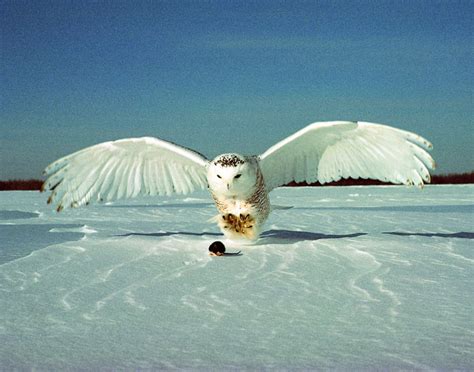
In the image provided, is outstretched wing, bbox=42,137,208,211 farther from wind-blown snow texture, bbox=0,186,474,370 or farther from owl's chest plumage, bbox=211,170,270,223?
owl's chest plumage, bbox=211,170,270,223

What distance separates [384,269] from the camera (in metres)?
3.73

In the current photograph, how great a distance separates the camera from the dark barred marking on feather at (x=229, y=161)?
450 cm

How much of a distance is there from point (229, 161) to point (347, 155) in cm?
154

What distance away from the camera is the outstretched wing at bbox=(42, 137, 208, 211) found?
5625 millimetres

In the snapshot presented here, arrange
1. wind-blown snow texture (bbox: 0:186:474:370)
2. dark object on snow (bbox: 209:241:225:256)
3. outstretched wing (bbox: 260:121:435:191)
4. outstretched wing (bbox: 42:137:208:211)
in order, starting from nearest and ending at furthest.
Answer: wind-blown snow texture (bbox: 0:186:474:370)
dark object on snow (bbox: 209:241:225:256)
outstretched wing (bbox: 260:121:435:191)
outstretched wing (bbox: 42:137:208:211)

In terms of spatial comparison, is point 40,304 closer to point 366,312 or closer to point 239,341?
point 239,341

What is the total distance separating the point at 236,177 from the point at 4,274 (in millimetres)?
1833

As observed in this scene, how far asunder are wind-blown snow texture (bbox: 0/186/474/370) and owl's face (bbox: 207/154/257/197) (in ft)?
1.64

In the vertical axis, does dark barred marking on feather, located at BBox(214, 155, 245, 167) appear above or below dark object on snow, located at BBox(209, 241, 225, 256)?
above

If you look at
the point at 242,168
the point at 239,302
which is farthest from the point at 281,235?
the point at 239,302

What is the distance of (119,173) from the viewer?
5852 mm

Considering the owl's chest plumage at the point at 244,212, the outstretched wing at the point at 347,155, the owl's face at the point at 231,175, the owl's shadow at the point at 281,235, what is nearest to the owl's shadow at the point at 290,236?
the owl's shadow at the point at 281,235

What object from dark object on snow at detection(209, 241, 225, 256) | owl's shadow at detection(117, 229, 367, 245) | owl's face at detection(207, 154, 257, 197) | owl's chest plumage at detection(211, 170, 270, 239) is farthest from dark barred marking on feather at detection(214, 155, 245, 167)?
owl's shadow at detection(117, 229, 367, 245)

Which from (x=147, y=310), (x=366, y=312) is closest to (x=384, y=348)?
(x=366, y=312)
